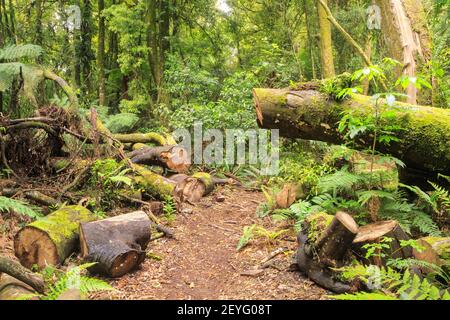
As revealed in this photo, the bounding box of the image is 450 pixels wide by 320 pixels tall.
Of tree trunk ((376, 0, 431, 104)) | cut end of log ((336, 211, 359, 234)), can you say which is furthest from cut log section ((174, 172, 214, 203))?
tree trunk ((376, 0, 431, 104))

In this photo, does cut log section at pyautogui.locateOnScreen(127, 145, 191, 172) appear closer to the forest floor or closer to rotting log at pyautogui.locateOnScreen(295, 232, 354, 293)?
the forest floor

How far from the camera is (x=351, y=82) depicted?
4734mm

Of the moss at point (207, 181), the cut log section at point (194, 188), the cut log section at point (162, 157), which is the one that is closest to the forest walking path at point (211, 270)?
the cut log section at point (194, 188)

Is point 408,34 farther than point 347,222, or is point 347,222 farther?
point 408,34

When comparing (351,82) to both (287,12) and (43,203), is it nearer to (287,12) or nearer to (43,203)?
(43,203)

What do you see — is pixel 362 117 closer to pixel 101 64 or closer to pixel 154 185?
pixel 154 185

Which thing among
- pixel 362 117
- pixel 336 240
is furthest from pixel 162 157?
pixel 336 240

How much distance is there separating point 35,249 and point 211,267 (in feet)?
6.62

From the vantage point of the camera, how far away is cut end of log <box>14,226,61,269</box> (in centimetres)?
431

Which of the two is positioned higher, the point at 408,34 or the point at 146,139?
the point at 408,34

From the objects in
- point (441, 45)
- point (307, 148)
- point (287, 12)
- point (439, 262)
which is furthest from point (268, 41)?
point (439, 262)

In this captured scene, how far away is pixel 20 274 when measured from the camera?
10.5 feet
